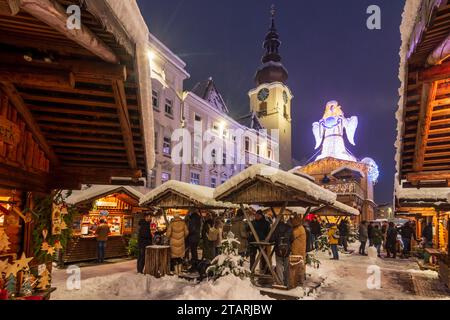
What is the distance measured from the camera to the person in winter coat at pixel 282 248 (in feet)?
29.9

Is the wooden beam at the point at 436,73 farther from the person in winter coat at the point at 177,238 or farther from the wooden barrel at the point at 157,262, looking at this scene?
the wooden barrel at the point at 157,262

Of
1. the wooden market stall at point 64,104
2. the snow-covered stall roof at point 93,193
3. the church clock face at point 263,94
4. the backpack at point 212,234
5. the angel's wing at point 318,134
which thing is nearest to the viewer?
the wooden market stall at point 64,104

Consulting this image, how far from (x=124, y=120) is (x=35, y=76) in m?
1.87

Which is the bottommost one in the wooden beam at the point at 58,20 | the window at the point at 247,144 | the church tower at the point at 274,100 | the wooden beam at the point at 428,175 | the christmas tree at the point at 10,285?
the christmas tree at the point at 10,285

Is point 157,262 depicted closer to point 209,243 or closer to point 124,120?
point 209,243

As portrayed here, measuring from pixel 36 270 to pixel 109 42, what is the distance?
16.5ft

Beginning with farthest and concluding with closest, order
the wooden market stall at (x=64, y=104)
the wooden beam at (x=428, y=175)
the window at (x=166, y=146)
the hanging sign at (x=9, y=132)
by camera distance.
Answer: the window at (x=166, y=146), the wooden beam at (x=428, y=175), the hanging sign at (x=9, y=132), the wooden market stall at (x=64, y=104)

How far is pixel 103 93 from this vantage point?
5.48 m

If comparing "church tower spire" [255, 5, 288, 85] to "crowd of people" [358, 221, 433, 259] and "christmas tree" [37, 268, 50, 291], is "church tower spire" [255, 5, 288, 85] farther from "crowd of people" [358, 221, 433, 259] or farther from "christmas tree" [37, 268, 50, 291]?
"christmas tree" [37, 268, 50, 291]

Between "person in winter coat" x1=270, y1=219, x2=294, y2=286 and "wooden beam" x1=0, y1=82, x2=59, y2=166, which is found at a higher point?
"wooden beam" x1=0, y1=82, x2=59, y2=166

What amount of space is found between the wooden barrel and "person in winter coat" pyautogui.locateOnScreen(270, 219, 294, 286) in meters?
3.55

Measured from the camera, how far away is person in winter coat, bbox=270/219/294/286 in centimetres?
912

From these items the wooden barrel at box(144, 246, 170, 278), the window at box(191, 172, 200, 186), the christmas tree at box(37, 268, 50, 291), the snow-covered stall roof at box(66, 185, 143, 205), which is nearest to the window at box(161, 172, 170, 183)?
the window at box(191, 172, 200, 186)

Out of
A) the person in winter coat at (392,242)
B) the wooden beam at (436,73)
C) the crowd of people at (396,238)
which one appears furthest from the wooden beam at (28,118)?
the person in winter coat at (392,242)
